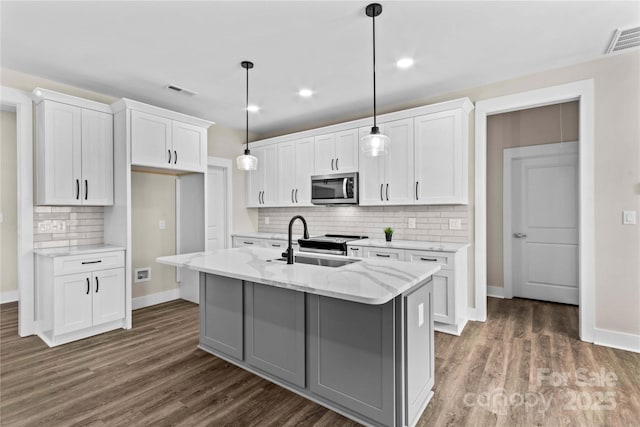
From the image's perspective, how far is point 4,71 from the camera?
3236 mm

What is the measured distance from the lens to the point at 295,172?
501 centimetres

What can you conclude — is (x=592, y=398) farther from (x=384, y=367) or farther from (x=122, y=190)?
(x=122, y=190)

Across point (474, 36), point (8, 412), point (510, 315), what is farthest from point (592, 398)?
point (8, 412)

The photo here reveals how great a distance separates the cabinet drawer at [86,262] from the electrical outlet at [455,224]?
148 inches

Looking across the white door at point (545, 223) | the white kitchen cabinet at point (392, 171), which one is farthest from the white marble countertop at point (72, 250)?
the white door at point (545, 223)

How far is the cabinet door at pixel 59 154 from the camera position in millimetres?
3281

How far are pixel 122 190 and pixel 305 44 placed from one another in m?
2.53

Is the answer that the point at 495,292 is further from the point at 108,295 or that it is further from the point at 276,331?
the point at 108,295

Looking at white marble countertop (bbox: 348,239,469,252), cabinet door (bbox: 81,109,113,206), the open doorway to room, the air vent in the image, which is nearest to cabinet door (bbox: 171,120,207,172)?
the air vent

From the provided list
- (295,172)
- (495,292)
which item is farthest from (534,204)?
(295,172)

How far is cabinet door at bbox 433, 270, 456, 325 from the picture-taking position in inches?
131

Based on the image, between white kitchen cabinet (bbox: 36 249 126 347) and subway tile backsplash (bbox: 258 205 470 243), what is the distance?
8.35 ft

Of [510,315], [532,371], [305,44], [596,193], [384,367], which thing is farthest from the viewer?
[510,315]

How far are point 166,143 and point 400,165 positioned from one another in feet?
9.37
